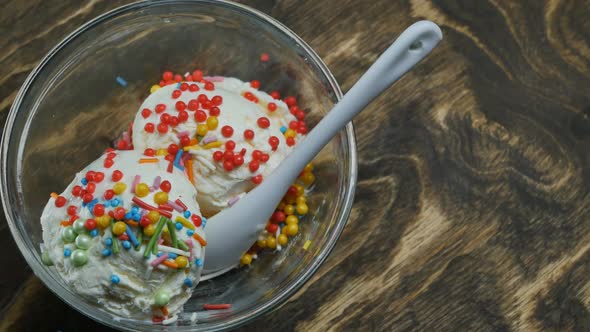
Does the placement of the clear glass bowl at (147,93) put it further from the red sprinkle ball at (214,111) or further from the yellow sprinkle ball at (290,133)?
the red sprinkle ball at (214,111)

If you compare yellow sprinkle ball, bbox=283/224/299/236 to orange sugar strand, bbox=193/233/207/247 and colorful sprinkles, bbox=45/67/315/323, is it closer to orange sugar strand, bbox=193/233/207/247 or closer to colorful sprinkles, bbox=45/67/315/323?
colorful sprinkles, bbox=45/67/315/323

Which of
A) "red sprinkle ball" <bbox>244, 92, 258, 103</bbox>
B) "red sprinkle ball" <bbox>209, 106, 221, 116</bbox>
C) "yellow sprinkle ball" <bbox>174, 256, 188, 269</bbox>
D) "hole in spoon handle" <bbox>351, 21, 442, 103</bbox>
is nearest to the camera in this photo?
"hole in spoon handle" <bbox>351, 21, 442, 103</bbox>

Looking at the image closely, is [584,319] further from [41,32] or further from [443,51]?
[41,32]

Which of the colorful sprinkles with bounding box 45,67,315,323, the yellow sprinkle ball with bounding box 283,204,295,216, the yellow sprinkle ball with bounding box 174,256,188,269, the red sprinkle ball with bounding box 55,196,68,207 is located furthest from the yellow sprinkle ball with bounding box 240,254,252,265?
the red sprinkle ball with bounding box 55,196,68,207

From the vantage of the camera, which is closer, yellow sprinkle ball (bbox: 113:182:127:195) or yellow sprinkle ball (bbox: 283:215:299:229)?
yellow sprinkle ball (bbox: 113:182:127:195)

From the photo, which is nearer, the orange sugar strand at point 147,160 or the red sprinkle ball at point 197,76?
the orange sugar strand at point 147,160

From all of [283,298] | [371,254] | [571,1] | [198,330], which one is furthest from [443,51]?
[198,330]

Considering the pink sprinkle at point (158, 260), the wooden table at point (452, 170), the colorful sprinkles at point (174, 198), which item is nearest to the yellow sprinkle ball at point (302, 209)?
the colorful sprinkles at point (174, 198)
